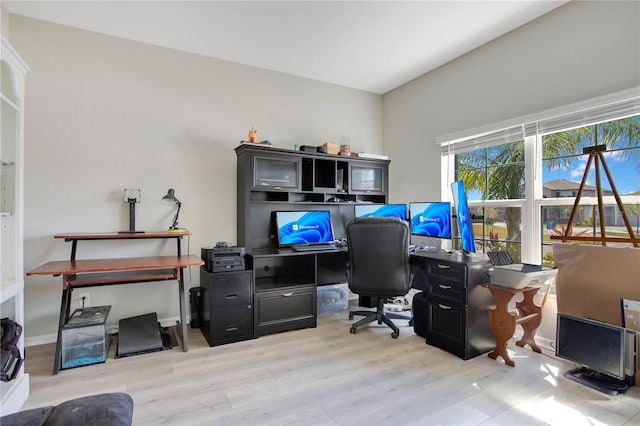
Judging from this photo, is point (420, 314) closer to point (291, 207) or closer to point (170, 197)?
point (291, 207)

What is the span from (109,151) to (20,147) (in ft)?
3.18

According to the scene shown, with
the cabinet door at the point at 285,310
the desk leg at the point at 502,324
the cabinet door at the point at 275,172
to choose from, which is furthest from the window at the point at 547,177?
the cabinet door at the point at 285,310

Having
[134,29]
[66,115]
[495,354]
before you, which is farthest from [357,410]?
[134,29]

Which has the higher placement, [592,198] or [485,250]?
[592,198]

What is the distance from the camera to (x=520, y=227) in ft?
9.76

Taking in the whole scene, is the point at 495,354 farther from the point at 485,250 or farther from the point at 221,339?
→ the point at 221,339

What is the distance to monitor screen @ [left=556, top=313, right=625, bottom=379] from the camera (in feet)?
6.57

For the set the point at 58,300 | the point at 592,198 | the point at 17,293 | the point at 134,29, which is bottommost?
the point at 58,300

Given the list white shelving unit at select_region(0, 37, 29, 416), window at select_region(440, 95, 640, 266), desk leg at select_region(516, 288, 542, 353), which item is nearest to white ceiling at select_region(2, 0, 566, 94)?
window at select_region(440, 95, 640, 266)

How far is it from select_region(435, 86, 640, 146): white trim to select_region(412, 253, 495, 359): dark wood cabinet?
1285 millimetres

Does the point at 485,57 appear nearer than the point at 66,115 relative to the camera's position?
No

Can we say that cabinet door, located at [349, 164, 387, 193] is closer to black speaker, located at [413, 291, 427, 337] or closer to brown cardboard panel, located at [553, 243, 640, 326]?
black speaker, located at [413, 291, 427, 337]

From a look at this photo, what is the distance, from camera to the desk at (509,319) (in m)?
2.35

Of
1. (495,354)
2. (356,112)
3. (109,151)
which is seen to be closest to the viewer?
(495,354)
